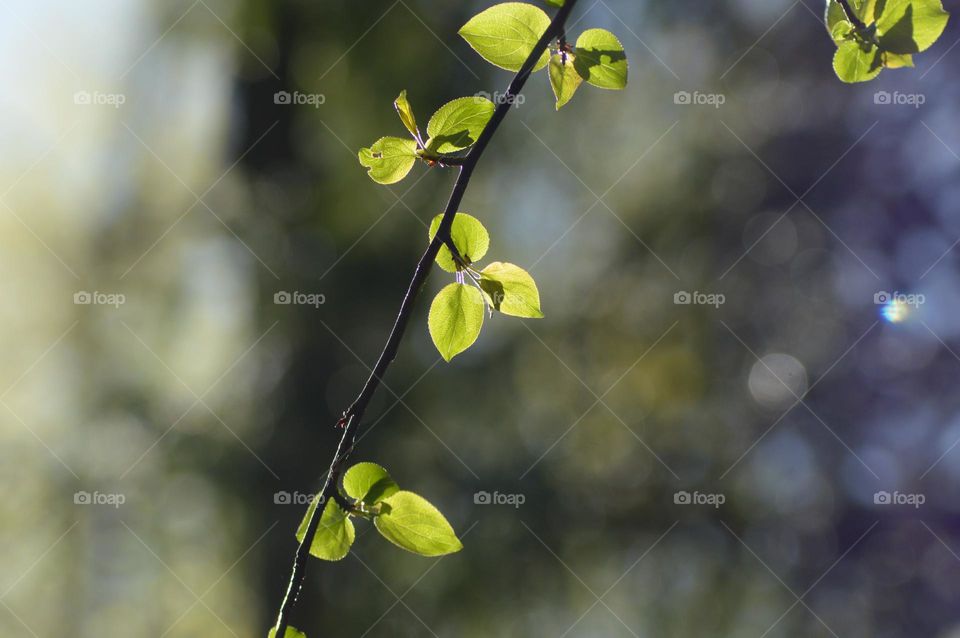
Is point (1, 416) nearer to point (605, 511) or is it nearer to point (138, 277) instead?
point (138, 277)

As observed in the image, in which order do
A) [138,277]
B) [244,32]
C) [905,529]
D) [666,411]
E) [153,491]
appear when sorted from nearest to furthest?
[905,529] < [666,411] < [153,491] < [138,277] < [244,32]

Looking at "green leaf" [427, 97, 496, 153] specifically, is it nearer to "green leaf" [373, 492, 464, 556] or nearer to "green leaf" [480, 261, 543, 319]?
"green leaf" [480, 261, 543, 319]

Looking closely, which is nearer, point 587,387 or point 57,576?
point 587,387

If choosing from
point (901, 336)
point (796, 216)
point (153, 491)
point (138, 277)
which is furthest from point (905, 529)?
point (138, 277)

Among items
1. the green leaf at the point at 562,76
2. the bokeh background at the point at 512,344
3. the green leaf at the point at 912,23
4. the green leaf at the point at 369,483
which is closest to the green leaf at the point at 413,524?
the green leaf at the point at 369,483

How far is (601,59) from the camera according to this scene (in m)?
0.39

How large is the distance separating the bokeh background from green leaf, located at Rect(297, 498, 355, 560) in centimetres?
319

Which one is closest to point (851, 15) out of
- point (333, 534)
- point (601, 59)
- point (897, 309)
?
point (601, 59)

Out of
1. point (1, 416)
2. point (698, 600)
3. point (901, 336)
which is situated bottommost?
point (698, 600)

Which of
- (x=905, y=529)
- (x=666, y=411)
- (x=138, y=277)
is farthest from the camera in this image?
(x=138, y=277)

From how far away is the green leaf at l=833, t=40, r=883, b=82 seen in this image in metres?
0.38

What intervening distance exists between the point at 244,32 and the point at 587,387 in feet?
9.65

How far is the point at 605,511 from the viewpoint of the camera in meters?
3.64

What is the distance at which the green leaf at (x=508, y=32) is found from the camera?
0.37 meters
